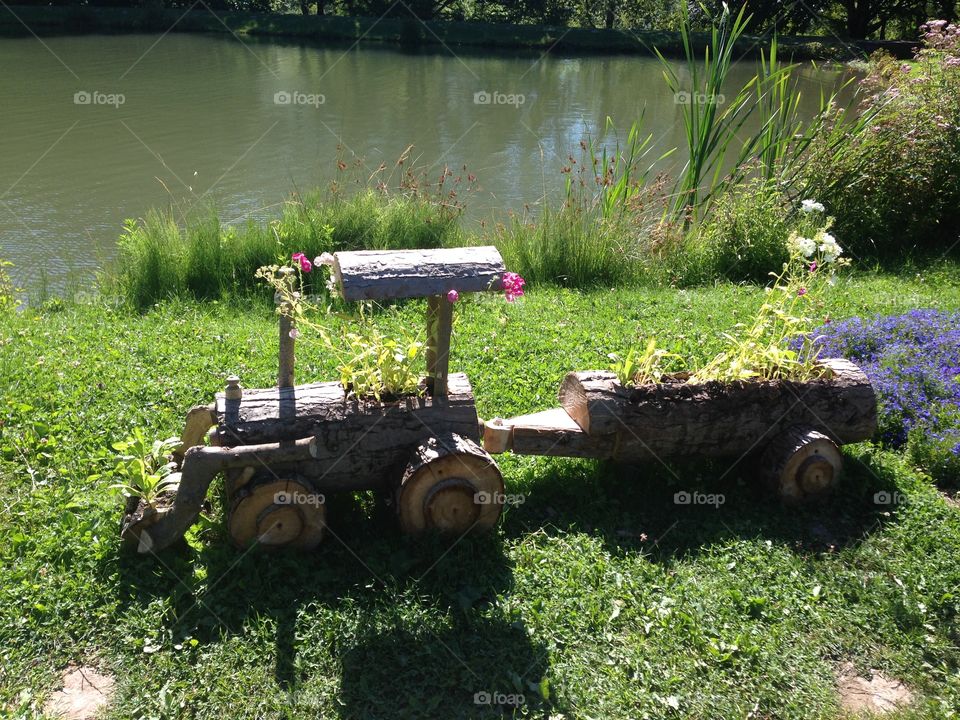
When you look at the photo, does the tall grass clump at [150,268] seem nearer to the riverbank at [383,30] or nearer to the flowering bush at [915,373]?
the flowering bush at [915,373]

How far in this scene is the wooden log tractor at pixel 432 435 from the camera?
12.7 feet

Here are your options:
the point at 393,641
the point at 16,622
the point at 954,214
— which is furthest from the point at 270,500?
the point at 954,214

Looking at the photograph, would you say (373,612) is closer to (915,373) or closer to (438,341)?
(438,341)

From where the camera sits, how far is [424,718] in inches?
129

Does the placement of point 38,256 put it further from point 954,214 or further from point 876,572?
point 954,214

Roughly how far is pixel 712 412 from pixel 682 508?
57cm

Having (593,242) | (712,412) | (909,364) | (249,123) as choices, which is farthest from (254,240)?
(249,123)

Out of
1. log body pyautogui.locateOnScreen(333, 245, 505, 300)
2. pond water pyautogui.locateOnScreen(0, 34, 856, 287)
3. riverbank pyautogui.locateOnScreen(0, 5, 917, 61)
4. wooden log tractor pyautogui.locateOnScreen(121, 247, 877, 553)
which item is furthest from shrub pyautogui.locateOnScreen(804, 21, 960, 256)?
riverbank pyautogui.locateOnScreen(0, 5, 917, 61)

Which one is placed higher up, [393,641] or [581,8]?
[581,8]

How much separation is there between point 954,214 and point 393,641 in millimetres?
8387

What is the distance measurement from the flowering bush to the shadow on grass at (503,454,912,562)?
1.43 ft

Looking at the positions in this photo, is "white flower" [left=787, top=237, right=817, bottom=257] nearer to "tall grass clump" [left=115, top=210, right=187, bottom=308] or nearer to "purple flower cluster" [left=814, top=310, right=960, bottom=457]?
"purple flower cluster" [left=814, top=310, right=960, bottom=457]

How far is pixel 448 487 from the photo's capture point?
4.01 metres

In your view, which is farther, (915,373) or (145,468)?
(915,373)
